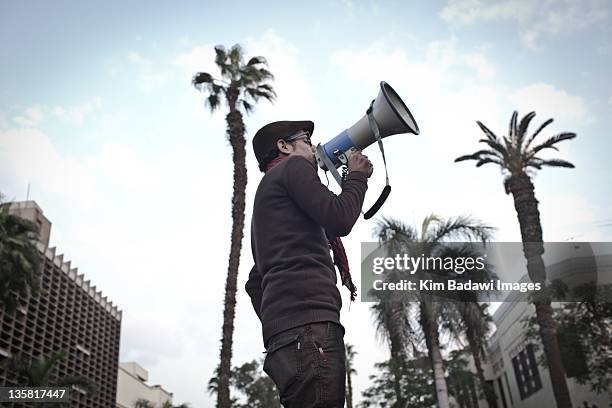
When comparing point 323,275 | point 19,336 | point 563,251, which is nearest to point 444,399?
point 563,251

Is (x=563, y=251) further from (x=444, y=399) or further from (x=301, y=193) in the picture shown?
(x=301, y=193)

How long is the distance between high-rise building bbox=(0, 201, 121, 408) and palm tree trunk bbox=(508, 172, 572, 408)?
80.6 ft

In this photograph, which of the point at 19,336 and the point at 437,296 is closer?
the point at 437,296

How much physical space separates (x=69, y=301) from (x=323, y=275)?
154 ft

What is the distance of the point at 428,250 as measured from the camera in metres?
20.1

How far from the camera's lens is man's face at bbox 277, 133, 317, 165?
2773 mm

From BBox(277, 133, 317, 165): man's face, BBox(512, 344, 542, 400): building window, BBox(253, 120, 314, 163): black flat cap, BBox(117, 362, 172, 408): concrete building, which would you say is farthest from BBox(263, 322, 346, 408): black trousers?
BBox(117, 362, 172, 408): concrete building

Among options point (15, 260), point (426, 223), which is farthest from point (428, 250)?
point (15, 260)

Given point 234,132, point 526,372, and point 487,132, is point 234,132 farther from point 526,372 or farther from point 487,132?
point 526,372

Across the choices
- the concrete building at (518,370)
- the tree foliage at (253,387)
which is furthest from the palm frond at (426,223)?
the tree foliage at (253,387)

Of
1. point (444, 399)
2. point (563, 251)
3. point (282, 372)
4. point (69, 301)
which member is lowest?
point (282, 372)

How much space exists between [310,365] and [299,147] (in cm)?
111

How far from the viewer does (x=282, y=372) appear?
217cm

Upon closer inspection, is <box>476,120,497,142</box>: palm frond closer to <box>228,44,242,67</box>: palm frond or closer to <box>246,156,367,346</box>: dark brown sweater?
<box>228,44,242,67</box>: palm frond
